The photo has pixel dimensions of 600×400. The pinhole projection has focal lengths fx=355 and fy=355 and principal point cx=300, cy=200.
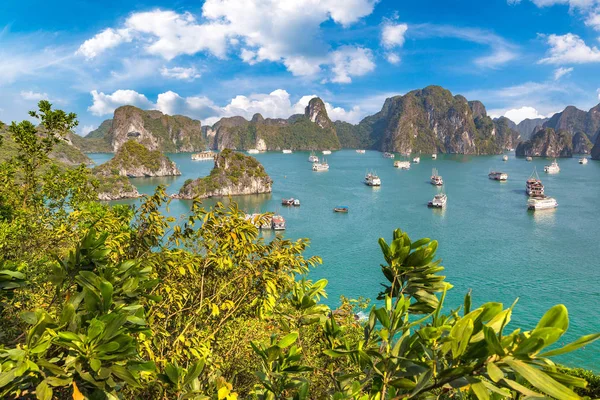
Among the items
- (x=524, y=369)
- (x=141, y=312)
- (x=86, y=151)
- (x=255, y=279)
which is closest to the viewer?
(x=524, y=369)

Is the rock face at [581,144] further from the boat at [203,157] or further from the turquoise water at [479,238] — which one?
the boat at [203,157]

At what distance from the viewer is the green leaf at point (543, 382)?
1.27 metres

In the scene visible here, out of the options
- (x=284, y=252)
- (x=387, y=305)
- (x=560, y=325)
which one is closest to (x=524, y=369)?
(x=560, y=325)

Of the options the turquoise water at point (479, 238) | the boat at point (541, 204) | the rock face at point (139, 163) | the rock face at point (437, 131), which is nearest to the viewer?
the turquoise water at point (479, 238)

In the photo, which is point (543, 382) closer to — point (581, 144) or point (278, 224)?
point (278, 224)

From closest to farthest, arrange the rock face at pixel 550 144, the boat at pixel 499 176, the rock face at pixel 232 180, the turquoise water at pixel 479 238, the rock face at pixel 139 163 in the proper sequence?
1. the turquoise water at pixel 479 238
2. the rock face at pixel 232 180
3. the boat at pixel 499 176
4. the rock face at pixel 139 163
5. the rock face at pixel 550 144

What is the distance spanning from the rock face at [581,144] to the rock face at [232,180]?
179 meters

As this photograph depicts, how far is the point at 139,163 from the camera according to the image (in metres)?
89.7

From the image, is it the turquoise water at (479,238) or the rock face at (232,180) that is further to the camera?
the rock face at (232,180)

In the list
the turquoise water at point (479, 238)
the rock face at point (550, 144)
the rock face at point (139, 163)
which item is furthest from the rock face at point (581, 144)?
the rock face at point (139, 163)

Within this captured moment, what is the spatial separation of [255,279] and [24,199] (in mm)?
9281

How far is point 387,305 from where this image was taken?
86.6 inches

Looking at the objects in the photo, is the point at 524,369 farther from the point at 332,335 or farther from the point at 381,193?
the point at 381,193

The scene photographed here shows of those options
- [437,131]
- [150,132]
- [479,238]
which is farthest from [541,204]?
[150,132]
